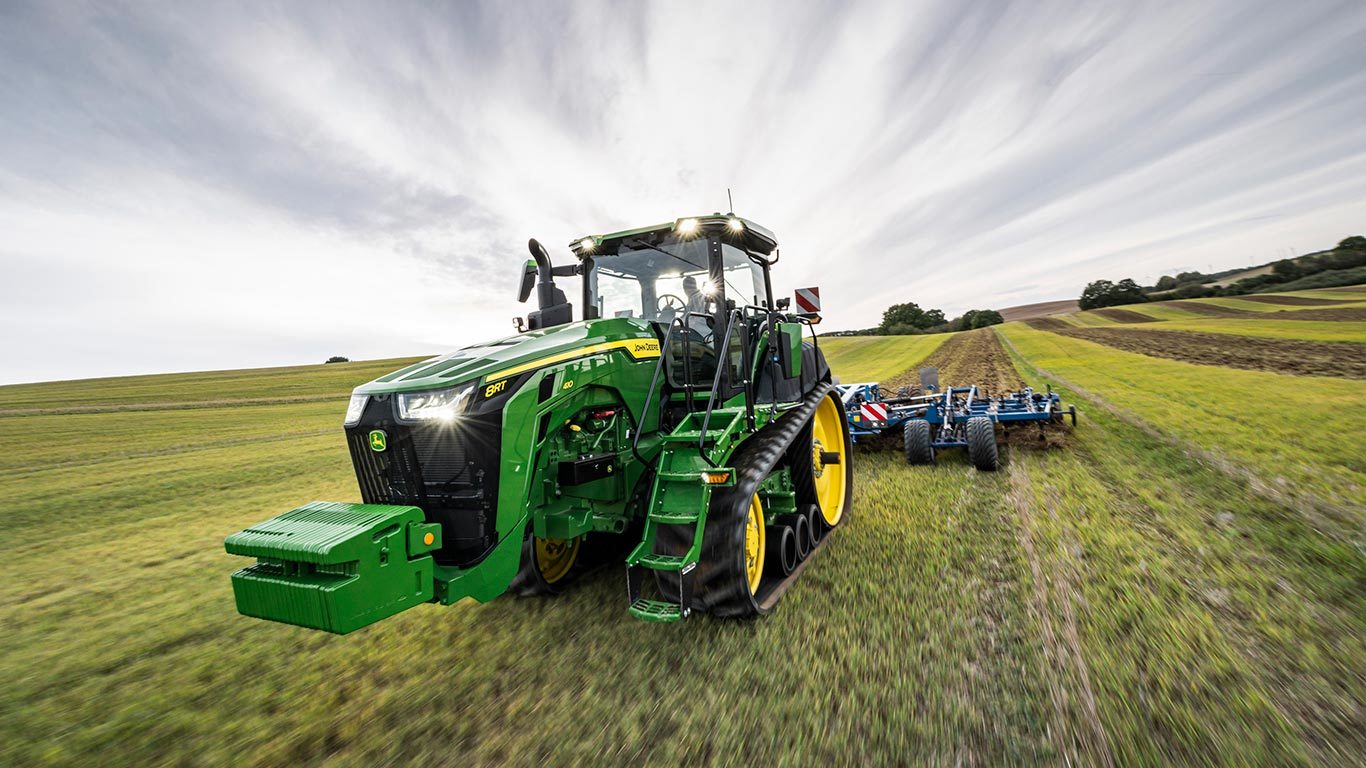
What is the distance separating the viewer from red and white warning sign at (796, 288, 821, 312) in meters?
5.18

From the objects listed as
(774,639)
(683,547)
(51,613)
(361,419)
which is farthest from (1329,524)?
(51,613)

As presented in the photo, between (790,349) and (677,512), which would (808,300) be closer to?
(790,349)

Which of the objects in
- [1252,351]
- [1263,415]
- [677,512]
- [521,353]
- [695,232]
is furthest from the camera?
[1252,351]

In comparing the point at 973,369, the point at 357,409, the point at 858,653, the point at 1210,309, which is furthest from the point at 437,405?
the point at 1210,309

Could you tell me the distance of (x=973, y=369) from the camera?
20812 mm

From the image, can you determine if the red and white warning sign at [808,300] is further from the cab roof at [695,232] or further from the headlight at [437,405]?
the headlight at [437,405]

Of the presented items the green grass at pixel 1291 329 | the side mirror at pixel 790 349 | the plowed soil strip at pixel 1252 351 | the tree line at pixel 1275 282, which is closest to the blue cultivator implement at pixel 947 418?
the side mirror at pixel 790 349

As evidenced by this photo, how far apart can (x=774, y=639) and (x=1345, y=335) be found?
2955cm

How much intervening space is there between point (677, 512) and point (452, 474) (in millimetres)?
1256

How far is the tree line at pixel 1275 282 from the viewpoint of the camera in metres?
48.1

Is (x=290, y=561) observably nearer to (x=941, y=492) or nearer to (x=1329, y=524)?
(x=941, y=492)

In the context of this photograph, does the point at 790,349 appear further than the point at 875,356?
No

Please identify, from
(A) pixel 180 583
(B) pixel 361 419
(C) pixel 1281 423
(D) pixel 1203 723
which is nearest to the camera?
(D) pixel 1203 723

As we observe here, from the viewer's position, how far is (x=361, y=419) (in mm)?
3033
